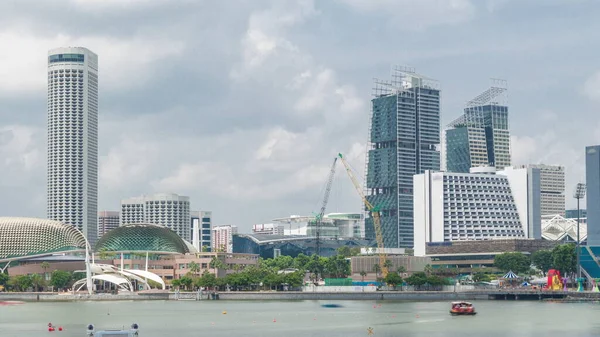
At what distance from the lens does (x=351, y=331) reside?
152250 millimetres

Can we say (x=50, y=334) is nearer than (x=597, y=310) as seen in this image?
Yes

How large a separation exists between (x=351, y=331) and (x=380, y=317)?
31.1 m

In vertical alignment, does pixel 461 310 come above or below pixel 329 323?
above

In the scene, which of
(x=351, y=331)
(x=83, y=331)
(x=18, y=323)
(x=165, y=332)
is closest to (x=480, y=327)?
(x=351, y=331)

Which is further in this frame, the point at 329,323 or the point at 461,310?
the point at 461,310

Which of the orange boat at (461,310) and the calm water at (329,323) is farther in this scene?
the orange boat at (461,310)

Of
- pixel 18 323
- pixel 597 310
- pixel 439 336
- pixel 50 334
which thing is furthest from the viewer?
pixel 597 310

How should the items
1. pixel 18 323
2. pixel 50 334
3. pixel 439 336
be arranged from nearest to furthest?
pixel 439 336
pixel 50 334
pixel 18 323

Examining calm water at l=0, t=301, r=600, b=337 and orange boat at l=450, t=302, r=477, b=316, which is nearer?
calm water at l=0, t=301, r=600, b=337

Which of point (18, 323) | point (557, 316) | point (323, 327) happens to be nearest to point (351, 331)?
point (323, 327)

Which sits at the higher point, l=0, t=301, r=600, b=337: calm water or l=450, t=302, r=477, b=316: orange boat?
l=450, t=302, r=477, b=316: orange boat

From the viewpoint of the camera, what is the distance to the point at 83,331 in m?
157

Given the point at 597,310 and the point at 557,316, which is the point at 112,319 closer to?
the point at 557,316

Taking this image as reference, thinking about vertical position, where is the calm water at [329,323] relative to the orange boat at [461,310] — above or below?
below
